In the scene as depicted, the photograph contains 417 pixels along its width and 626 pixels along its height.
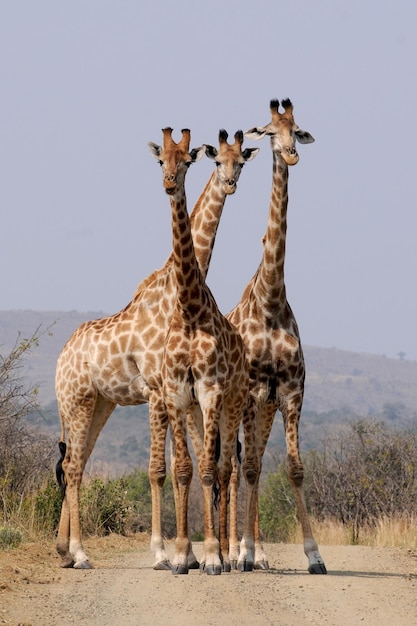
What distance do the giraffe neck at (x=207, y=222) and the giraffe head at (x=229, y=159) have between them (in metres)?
0.68

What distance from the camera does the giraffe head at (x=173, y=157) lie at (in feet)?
36.7

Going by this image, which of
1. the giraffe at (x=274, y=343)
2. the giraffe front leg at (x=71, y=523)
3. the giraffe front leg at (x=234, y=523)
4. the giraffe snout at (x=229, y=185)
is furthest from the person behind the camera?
the giraffe front leg at (x=71, y=523)

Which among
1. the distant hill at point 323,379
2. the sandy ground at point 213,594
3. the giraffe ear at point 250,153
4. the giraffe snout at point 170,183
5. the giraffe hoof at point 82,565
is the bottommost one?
the sandy ground at point 213,594

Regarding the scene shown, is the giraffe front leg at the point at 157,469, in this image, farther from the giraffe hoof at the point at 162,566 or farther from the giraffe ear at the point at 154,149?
the giraffe ear at the point at 154,149

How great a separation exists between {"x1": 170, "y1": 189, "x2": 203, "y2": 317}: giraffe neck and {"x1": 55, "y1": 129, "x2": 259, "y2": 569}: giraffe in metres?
1.16

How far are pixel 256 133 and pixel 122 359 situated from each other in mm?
2741

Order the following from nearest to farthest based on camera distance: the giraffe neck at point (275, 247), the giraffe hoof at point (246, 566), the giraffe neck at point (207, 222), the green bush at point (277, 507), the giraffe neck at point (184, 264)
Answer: the giraffe neck at point (184, 264)
the giraffe hoof at point (246, 566)
the giraffe neck at point (275, 247)
the giraffe neck at point (207, 222)
the green bush at point (277, 507)

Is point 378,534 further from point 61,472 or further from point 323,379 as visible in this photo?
point 323,379

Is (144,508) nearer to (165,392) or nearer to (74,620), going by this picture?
(165,392)

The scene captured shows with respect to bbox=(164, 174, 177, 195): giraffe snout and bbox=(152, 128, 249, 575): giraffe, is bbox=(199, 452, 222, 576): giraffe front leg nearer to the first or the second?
bbox=(152, 128, 249, 575): giraffe

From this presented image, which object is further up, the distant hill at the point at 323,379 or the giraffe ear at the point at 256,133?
the distant hill at the point at 323,379

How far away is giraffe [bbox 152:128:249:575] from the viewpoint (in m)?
11.0

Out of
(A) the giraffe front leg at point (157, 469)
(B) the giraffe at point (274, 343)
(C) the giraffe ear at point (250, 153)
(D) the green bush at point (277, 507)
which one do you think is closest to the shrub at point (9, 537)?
(A) the giraffe front leg at point (157, 469)

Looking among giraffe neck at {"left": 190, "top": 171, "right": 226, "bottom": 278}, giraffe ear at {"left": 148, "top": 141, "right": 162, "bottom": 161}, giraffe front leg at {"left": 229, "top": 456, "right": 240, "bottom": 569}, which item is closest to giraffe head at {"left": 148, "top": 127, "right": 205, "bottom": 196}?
giraffe ear at {"left": 148, "top": 141, "right": 162, "bottom": 161}
